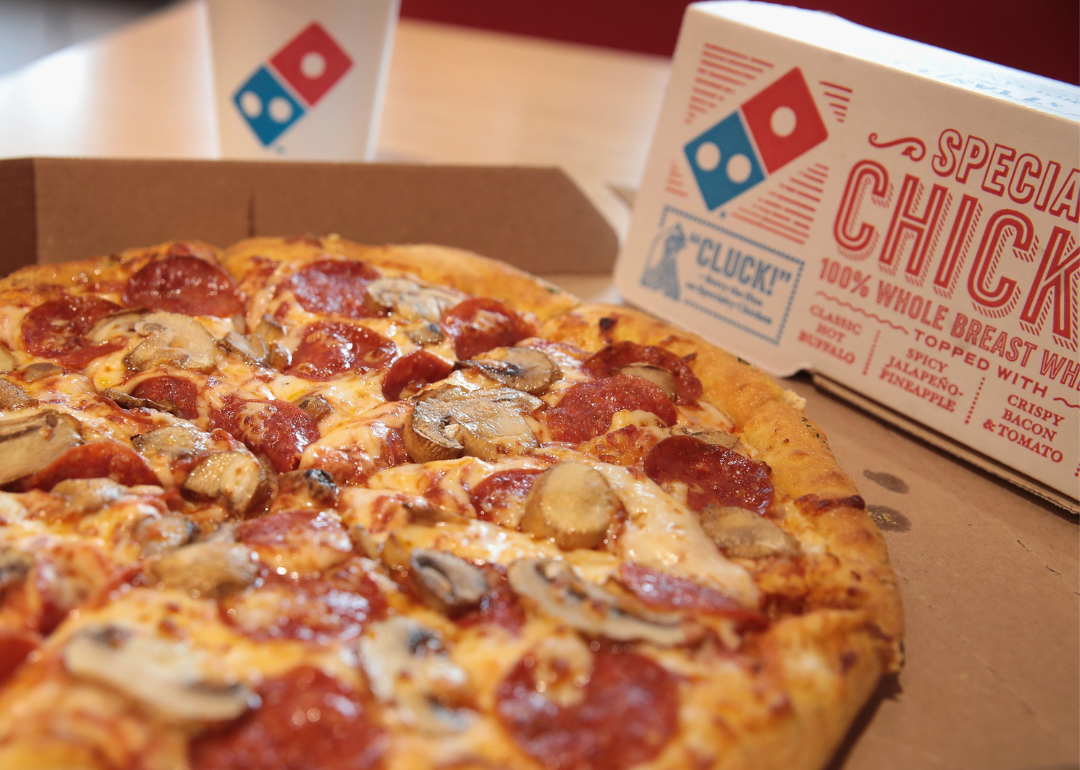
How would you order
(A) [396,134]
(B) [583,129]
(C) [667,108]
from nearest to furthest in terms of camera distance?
(C) [667,108], (A) [396,134], (B) [583,129]

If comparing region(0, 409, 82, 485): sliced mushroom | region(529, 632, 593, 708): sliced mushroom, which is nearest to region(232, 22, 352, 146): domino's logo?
region(0, 409, 82, 485): sliced mushroom

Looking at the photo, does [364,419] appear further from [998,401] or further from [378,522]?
[998,401]

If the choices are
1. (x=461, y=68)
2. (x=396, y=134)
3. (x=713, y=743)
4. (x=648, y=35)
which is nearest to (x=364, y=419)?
(x=713, y=743)

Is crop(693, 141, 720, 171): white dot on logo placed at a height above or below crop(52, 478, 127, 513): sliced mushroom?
above

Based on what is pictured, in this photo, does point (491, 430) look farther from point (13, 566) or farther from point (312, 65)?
point (312, 65)

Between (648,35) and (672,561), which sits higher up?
(648,35)

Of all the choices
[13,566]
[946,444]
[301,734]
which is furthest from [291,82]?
[301,734]

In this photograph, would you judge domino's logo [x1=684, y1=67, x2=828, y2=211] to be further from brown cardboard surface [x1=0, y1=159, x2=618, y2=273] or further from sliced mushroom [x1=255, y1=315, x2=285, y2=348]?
sliced mushroom [x1=255, y1=315, x2=285, y2=348]

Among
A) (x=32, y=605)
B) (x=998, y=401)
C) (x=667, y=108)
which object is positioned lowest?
(x=32, y=605)
